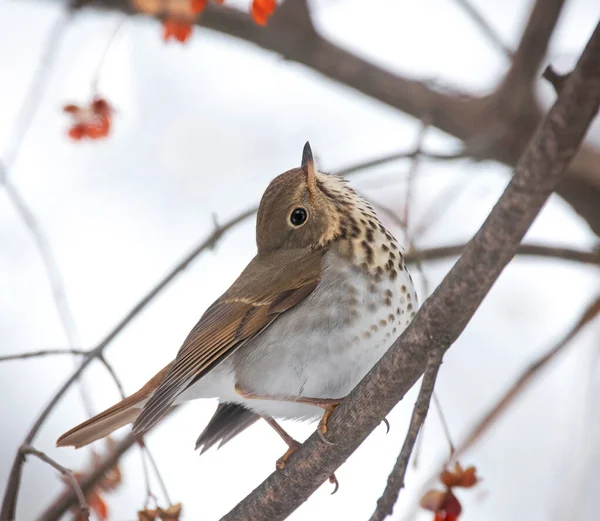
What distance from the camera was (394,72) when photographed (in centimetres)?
479

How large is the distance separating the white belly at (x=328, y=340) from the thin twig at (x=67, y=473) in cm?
96

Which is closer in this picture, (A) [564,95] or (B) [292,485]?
(A) [564,95]

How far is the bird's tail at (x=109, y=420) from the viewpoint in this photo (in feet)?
11.9

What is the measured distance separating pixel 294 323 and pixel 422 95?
175 centimetres

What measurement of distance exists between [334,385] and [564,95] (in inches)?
74.4

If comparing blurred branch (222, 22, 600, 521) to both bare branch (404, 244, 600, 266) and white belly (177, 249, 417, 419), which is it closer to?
white belly (177, 249, 417, 419)

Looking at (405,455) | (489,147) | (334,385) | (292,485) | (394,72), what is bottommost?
(405,455)

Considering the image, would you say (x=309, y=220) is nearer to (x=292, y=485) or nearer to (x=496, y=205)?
(x=292, y=485)

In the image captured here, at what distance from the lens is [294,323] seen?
351 cm

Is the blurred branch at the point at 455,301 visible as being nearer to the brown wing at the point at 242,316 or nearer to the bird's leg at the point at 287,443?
the bird's leg at the point at 287,443

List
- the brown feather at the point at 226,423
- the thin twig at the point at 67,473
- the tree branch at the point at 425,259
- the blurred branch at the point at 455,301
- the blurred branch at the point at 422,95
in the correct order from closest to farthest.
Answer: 1. the blurred branch at the point at 455,301
2. the thin twig at the point at 67,473
3. the tree branch at the point at 425,259
4. the brown feather at the point at 226,423
5. the blurred branch at the point at 422,95

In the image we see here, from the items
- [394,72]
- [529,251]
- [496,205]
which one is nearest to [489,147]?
[529,251]

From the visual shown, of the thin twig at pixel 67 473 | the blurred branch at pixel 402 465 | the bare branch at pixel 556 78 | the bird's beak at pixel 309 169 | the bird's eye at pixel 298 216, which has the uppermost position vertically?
the bird's beak at pixel 309 169

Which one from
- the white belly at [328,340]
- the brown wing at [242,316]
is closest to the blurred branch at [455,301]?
the white belly at [328,340]
